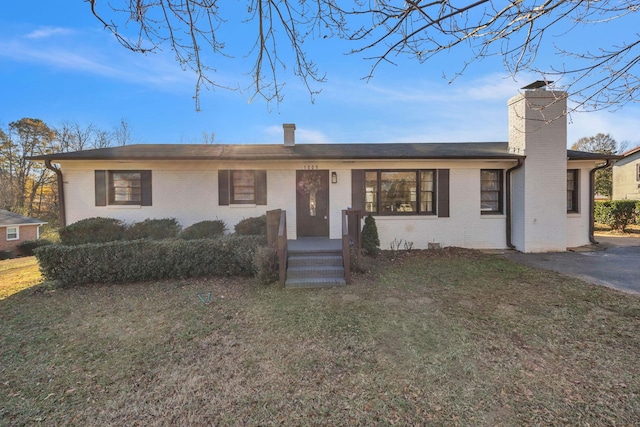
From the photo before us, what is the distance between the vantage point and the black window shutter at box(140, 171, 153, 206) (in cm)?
877

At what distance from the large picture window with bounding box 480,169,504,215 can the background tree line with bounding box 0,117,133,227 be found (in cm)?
2871

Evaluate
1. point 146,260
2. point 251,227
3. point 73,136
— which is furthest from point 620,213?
point 73,136

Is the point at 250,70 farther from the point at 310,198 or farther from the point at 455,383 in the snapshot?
Answer: the point at 310,198

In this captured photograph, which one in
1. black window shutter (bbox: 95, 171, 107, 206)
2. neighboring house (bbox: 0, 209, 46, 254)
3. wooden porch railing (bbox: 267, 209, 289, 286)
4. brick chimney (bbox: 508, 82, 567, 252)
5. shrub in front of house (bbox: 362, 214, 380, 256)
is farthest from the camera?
neighboring house (bbox: 0, 209, 46, 254)

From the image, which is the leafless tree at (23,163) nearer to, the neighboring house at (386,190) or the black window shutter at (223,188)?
the neighboring house at (386,190)

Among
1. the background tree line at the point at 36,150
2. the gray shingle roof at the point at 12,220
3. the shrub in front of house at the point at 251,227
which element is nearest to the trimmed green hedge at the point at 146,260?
the shrub in front of house at the point at 251,227

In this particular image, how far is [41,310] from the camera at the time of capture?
4.61m

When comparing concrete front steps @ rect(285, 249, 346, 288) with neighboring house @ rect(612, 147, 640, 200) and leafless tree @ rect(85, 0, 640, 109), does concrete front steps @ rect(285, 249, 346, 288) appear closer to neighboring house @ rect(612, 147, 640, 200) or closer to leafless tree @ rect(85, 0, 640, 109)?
leafless tree @ rect(85, 0, 640, 109)

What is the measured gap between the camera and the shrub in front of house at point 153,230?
7.84 m

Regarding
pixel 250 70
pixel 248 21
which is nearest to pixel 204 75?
pixel 250 70

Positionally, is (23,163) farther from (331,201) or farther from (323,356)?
(323,356)

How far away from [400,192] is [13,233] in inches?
1142

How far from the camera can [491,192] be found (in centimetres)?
916

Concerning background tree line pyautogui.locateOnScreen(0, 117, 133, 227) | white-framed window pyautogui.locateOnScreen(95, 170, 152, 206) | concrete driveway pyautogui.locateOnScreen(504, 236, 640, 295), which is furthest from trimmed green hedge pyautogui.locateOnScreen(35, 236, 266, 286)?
background tree line pyautogui.locateOnScreen(0, 117, 133, 227)
